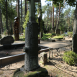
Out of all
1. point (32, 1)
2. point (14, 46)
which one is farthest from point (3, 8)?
point (32, 1)

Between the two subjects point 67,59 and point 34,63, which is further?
point 67,59

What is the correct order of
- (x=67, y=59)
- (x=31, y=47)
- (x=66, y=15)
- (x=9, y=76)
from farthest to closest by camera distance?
(x=66, y=15) → (x=67, y=59) → (x=9, y=76) → (x=31, y=47)

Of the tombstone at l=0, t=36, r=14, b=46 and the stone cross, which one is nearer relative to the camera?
the stone cross

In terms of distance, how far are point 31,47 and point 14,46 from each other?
5.99 meters

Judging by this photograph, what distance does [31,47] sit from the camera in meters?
3.09

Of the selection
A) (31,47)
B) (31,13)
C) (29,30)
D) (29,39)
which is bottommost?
(31,47)

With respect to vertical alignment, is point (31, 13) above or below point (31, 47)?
above

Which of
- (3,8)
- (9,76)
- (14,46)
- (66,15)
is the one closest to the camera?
(9,76)

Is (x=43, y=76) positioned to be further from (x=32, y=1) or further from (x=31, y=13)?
(x=32, y=1)

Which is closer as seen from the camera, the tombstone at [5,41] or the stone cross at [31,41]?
the stone cross at [31,41]

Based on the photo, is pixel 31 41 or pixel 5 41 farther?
pixel 5 41

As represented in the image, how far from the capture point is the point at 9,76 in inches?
133

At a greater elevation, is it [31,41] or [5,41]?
[31,41]

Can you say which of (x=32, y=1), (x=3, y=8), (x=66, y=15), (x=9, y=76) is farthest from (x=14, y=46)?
(x=66, y=15)
